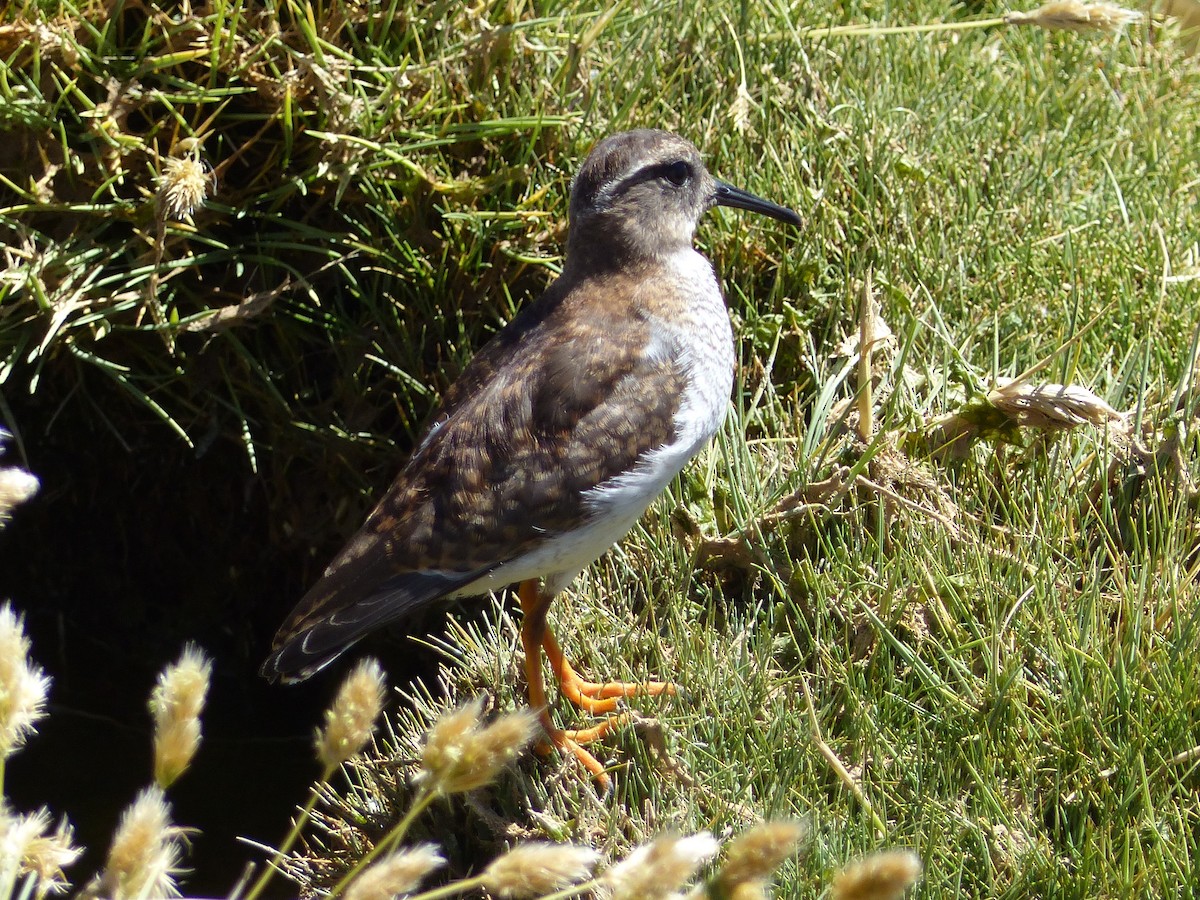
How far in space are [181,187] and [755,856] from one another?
2.81 metres


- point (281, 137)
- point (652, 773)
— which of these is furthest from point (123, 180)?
point (652, 773)

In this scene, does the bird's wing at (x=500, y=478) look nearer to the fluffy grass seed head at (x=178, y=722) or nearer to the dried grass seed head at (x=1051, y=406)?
the dried grass seed head at (x=1051, y=406)

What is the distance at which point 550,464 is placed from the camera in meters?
3.62

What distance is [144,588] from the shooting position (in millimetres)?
5727

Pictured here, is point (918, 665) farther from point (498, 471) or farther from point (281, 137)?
point (281, 137)

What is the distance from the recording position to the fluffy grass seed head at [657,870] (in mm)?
1812

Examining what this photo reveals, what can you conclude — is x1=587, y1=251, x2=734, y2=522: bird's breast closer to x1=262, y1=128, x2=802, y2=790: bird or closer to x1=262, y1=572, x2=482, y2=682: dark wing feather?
x1=262, y1=128, x2=802, y2=790: bird

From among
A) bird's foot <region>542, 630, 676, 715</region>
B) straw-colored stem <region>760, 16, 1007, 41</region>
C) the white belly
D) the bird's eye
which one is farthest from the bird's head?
bird's foot <region>542, 630, 676, 715</region>

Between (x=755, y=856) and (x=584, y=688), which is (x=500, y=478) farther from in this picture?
(x=755, y=856)

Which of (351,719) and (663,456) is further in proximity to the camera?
(663,456)

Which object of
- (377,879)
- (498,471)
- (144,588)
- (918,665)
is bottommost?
(144,588)

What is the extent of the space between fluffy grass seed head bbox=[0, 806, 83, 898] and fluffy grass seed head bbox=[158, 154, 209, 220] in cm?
206

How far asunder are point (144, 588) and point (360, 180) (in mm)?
2483

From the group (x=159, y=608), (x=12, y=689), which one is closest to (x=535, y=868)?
(x=12, y=689)
